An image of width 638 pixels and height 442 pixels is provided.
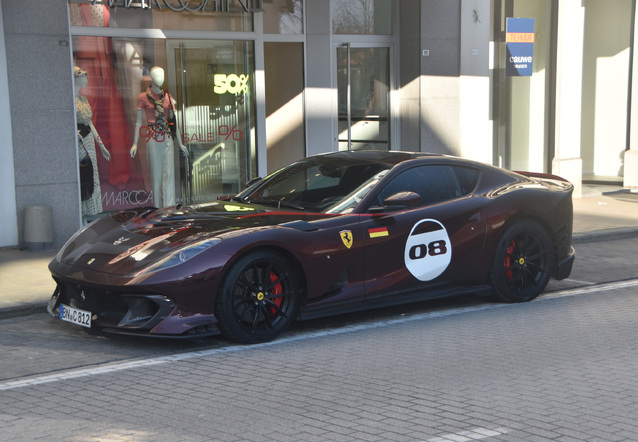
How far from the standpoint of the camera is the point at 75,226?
37.8ft

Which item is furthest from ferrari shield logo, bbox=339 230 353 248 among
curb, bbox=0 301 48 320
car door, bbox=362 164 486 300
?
curb, bbox=0 301 48 320

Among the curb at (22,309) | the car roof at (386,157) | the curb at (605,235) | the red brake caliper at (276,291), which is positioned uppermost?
the car roof at (386,157)

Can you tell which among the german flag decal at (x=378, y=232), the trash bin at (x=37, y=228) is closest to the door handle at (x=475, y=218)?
the german flag decal at (x=378, y=232)

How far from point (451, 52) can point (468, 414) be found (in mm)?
11308

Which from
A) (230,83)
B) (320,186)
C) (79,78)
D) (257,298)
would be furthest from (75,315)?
(230,83)

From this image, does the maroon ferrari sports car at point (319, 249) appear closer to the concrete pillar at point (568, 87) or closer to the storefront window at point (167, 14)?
the storefront window at point (167, 14)

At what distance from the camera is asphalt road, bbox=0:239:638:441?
4645 millimetres

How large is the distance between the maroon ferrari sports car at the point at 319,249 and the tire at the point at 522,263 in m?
0.01

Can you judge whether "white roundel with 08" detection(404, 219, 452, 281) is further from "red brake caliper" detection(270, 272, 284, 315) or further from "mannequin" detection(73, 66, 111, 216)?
"mannequin" detection(73, 66, 111, 216)

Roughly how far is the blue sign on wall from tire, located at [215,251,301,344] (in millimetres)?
11464

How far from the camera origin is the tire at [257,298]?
6312mm

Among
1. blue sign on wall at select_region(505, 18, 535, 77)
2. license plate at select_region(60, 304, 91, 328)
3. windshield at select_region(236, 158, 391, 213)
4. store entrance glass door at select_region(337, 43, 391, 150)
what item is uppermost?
blue sign on wall at select_region(505, 18, 535, 77)

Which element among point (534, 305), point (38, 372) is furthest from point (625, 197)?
point (38, 372)

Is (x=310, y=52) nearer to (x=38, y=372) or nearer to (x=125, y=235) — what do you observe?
(x=125, y=235)
